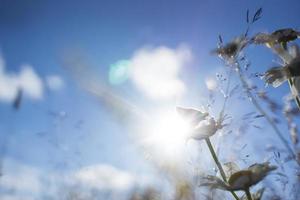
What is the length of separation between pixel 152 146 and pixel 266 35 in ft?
2.22

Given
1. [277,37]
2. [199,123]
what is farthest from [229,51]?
[199,123]

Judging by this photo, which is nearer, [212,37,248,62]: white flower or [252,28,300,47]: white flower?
[252,28,300,47]: white flower

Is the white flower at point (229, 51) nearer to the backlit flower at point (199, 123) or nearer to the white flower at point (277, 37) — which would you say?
the white flower at point (277, 37)

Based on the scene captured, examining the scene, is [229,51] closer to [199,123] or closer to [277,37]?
[277,37]

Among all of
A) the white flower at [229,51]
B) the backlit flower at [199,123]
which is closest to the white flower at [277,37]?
the white flower at [229,51]

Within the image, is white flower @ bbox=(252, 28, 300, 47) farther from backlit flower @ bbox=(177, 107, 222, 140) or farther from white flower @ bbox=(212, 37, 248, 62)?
backlit flower @ bbox=(177, 107, 222, 140)

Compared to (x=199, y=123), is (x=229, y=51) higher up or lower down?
higher up

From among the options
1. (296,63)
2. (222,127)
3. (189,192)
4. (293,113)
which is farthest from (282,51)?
(189,192)

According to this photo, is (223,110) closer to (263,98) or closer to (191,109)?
(191,109)

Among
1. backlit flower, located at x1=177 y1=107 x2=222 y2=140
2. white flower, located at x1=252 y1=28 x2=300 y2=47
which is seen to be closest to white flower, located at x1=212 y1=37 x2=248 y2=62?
white flower, located at x1=252 y1=28 x2=300 y2=47

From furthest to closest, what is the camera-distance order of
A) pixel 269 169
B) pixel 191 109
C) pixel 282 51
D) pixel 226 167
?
pixel 282 51, pixel 226 167, pixel 191 109, pixel 269 169

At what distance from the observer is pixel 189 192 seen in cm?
279

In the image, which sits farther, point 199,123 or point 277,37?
point 277,37

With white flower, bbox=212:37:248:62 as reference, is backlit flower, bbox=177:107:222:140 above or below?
below
